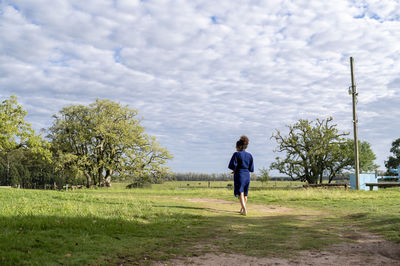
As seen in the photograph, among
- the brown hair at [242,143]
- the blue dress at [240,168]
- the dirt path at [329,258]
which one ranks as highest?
the brown hair at [242,143]

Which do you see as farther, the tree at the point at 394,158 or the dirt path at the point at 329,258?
the tree at the point at 394,158

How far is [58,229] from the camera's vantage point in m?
6.64

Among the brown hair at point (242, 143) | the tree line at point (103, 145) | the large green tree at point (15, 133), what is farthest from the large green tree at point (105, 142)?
the brown hair at point (242, 143)

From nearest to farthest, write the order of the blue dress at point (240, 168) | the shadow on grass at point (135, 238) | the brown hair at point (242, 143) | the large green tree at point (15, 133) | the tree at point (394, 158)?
the shadow on grass at point (135, 238), the blue dress at point (240, 168), the brown hair at point (242, 143), the large green tree at point (15, 133), the tree at point (394, 158)

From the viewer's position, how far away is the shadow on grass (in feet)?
16.8

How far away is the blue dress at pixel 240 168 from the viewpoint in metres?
10.6

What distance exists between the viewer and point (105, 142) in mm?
40375

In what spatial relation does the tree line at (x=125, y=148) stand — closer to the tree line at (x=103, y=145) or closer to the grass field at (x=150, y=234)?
the tree line at (x=103, y=145)

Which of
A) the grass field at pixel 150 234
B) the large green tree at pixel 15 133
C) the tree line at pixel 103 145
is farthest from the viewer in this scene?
the tree line at pixel 103 145

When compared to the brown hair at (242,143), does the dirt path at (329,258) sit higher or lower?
lower

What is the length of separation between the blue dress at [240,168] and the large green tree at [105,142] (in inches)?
1160

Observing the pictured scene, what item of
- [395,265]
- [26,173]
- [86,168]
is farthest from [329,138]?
[26,173]

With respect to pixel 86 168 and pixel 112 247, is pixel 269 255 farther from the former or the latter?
pixel 86 168

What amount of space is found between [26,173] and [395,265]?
66.8 meters
